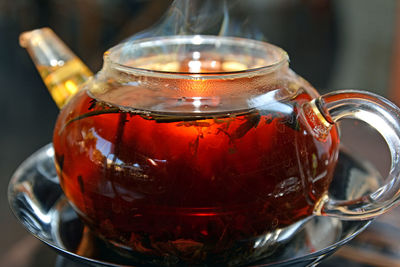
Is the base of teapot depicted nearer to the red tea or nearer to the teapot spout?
the red tea

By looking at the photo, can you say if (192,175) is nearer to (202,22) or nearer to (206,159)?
(206,159)

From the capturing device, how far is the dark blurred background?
1909 millimetres

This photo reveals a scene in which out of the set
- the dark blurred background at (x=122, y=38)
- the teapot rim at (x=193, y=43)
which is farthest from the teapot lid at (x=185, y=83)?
the dark blurred background at (x=122, y=38)

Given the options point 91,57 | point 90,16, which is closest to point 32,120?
point 91,57

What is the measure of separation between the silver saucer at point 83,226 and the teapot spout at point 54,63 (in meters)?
0.10

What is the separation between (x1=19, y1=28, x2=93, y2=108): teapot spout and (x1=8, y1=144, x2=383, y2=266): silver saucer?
0.10 metres

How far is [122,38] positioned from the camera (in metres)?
2.66

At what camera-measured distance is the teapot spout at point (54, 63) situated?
566mm

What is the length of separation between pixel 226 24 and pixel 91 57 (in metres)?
2.37

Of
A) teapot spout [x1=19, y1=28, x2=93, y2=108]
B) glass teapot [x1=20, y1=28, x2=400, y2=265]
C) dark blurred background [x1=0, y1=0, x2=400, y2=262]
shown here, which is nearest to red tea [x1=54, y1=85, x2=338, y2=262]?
glass teapot [x1=20, y1=28, x2=400, y2=265]

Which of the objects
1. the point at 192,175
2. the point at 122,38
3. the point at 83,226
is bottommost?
the point at 122,38

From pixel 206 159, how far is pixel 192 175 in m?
0.02

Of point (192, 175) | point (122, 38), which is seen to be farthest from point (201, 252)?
point (122, 38)

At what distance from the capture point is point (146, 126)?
15.6 inches
